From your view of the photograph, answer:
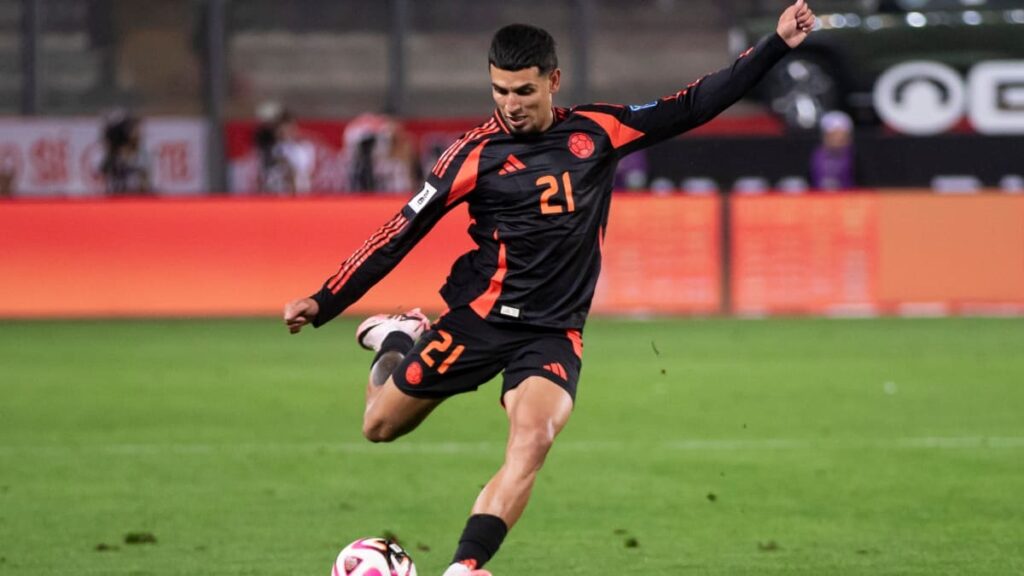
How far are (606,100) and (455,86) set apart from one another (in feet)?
9.99

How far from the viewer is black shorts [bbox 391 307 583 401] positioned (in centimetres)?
712

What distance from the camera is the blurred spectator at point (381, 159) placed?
993 inches

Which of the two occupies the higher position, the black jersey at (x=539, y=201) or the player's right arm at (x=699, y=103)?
the player's right arm at (x=699, y=103)

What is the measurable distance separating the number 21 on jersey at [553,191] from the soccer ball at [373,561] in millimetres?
1366

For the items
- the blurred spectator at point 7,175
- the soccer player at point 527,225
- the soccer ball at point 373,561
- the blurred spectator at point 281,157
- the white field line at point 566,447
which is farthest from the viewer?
the blurred spectator at point 281,157

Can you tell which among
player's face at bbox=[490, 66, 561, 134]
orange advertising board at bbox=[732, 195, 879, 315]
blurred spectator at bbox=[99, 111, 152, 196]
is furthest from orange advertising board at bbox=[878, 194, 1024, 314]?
player's face at bbox=[490, 66, 561, 134]

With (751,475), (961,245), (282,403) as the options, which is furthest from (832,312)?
(751,475)

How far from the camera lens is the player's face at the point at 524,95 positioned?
6891 millimetres

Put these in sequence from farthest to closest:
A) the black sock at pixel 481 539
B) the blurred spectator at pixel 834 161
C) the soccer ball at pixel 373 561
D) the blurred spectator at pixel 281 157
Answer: the blurred spectator at pixel 281 157
the blurred spectator at pixel 834 161
the soccer ball at pixel 373 561
the black sock at pixel 481 539

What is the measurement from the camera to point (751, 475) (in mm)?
10328

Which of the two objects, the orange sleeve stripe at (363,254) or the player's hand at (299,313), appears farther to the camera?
the orange sleeve stripe at (363,254)

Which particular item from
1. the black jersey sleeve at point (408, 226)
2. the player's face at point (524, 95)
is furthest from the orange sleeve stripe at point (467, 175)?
the player's face at point (524, 95)

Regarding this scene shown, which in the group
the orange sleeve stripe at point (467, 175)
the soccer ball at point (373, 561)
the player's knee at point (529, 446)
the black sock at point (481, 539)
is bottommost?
the soccer ball at point (373, 561)

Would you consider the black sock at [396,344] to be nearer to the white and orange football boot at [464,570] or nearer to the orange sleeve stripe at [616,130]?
the orange sleeve stripe at [616,130]
